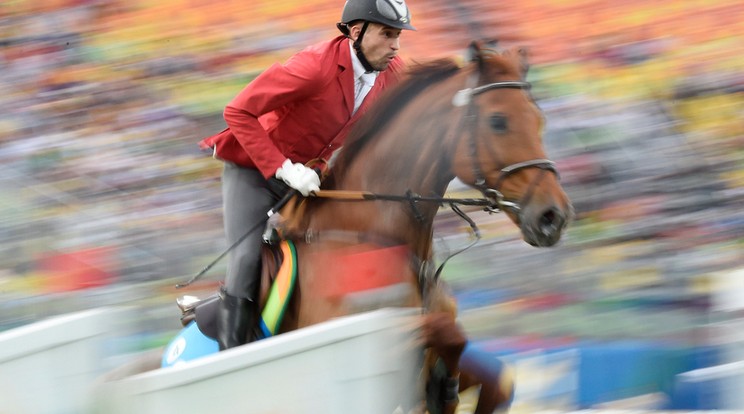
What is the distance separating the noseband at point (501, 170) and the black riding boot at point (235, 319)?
109 centimetres

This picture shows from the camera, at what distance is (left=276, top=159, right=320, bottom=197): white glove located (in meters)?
3.96

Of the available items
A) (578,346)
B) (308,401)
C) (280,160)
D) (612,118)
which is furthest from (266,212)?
(612,118)

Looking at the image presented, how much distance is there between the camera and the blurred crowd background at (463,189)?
639 cm

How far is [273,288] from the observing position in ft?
13.3

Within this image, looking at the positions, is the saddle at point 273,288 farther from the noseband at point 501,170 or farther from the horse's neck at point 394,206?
the noseband at point 501,170

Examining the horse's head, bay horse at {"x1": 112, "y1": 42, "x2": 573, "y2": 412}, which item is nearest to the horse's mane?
bay horse at {"x1": 112, "y1": 42, "x2": 573, "y2": 412}

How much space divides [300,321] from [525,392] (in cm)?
187

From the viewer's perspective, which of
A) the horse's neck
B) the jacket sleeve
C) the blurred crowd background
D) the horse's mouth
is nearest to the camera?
the horse's mouth

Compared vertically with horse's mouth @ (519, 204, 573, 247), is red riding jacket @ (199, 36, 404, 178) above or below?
above

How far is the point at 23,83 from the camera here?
8.96 metres

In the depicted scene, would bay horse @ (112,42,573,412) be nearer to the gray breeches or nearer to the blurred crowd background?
the gray breeches

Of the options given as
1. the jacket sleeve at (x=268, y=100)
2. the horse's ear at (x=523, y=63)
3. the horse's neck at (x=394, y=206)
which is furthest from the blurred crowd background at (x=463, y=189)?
the jacket sleeve at (x=268, y=100)

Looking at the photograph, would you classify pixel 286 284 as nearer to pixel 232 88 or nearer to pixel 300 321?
pixel 300 321

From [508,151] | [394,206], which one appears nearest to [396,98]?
[394,206]
